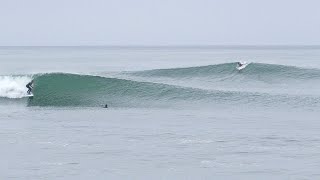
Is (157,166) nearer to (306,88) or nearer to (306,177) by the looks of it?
(306,177)

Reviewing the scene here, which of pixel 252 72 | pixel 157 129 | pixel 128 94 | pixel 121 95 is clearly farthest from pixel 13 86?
pixel 157 129

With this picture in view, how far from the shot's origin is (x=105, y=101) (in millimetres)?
33875

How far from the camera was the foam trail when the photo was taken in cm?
3678

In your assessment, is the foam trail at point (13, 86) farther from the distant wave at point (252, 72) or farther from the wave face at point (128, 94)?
the distant wave at point (252, 72)

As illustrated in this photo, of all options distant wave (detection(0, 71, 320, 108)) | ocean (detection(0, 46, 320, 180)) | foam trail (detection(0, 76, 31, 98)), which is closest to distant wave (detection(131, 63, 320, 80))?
ocean (detection(0, 46, 320, 180))

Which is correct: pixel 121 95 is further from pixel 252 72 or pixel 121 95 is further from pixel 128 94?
pixel 252 72

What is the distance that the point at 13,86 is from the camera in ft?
126

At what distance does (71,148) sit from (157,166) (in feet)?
11.2

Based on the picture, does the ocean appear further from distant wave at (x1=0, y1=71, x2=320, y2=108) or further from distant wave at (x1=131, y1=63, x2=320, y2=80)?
distant wave at (x1=131, y1=63, x2=320, y2=80)

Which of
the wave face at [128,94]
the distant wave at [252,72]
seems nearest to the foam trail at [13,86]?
the wave face at [128,94]

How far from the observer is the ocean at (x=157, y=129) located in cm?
1572

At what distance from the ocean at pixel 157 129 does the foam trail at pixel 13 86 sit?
0.06m

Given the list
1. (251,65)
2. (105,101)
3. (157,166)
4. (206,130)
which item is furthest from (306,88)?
(157,166)

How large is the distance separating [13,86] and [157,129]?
18.1 m
